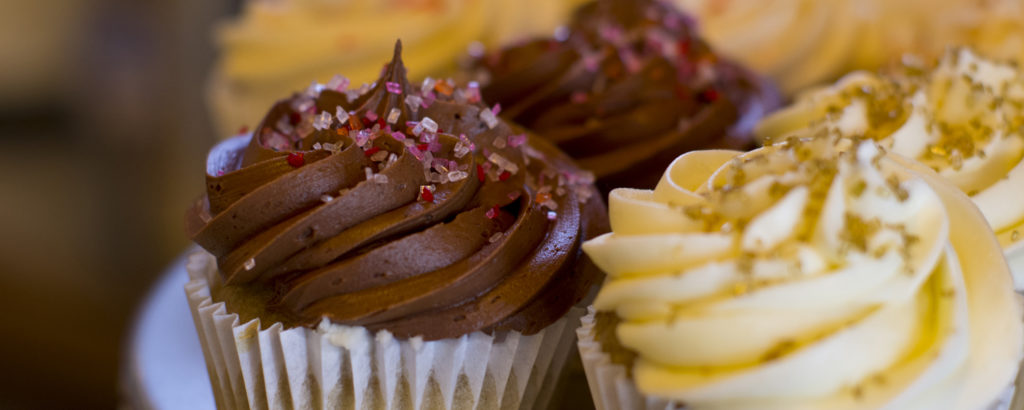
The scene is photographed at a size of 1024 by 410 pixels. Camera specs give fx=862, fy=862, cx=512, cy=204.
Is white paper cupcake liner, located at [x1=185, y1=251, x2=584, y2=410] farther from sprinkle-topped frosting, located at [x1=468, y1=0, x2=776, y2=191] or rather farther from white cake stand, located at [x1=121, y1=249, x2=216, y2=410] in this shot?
sprinkle-topped frosting, located at [x1=468, y1=0, x2=776, y2=191]

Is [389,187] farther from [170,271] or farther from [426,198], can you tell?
[170,271]

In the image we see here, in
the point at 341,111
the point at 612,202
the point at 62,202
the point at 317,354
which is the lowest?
the point at 62,202

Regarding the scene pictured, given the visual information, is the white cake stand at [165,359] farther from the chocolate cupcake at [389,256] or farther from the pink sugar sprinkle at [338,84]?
the pink sugar sprinkle at [338,84]

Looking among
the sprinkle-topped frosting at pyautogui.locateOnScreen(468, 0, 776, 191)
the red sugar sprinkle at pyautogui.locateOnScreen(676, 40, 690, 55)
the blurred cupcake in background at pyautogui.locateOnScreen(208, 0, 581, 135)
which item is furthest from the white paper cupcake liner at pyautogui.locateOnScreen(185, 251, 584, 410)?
the blurred cupcake in background at pyautogui.locateOnScreen(208, 0, 581, 135)

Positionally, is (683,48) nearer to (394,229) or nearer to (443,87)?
(443,87)

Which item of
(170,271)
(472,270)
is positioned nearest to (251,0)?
(170,271)

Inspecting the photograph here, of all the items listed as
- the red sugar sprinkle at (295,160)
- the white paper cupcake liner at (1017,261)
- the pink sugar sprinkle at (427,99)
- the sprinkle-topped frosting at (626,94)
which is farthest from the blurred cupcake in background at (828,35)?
the red sugar sprinkle at (295,160)

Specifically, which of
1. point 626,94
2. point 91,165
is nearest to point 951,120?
point 626,94
